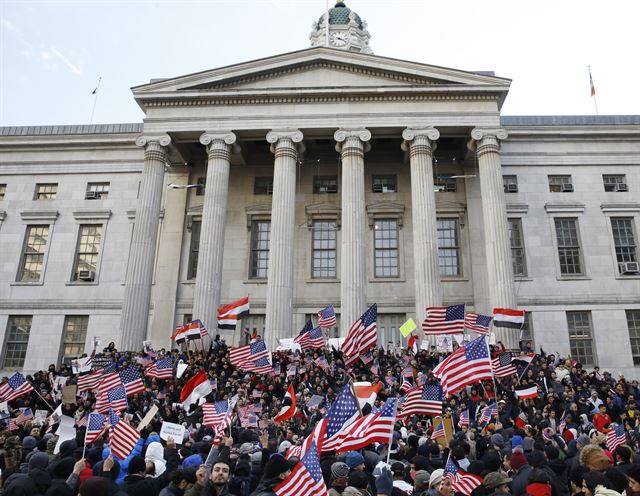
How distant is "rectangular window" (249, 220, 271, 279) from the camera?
34.4 m

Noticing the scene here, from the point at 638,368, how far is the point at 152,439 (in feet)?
98.1

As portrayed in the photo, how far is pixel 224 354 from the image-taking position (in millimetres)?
25609

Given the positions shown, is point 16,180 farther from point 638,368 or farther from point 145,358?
point 638,368

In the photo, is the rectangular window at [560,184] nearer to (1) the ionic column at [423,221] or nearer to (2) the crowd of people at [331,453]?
(1) the ionic column at [423,221]

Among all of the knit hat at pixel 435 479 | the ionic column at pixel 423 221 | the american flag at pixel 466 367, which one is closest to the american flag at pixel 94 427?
the knit hat at pixel 435 479

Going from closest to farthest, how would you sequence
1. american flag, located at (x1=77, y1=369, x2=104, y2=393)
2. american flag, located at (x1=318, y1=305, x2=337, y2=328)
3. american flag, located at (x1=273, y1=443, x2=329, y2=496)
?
american flag, located at (x1=273, y1=443, x2=329, y2=496) → american flag, located at (x1=77, y1=369, x2=104, y2=393) → american flag, located at (x1=318, y1=305, x2=337, y2=328)

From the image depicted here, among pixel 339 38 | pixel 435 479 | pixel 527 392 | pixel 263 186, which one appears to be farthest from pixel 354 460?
pixel 339 38

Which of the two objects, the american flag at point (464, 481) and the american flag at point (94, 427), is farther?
the american flag at point (94, 427)

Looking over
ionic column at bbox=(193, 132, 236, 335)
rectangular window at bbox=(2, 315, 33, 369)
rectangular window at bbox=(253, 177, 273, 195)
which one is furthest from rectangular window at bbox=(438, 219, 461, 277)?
rectangular window at bbox=(2, 315, 33, 369)

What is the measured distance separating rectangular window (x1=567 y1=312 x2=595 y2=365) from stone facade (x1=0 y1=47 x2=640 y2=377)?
4.3 inches

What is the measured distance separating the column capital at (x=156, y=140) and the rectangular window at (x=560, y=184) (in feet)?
77.7

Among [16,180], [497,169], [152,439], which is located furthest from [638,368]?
[16,180]

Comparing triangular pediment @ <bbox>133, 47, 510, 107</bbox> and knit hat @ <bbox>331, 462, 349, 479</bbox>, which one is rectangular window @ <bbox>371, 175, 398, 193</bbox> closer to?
triangular pediment @ <bbox>133, 47, 510, 107</bbox>

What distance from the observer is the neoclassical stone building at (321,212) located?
3031cm
